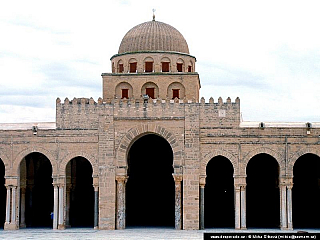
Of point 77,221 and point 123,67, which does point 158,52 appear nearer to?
point 123,67

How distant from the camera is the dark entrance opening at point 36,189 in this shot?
31.1 metres

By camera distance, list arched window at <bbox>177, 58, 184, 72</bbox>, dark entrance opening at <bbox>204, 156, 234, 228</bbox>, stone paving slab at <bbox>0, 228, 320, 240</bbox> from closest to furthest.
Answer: stone paving slab at <bbox>0, 228, 320, 240</bbox>
arched window at <bbox>177, 58, 184, 72</bbox>
dark entrance opening at <bbox>204, 156, 234, 228</bbox>

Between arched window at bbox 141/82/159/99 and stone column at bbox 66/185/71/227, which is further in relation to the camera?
arched window at bbox 141/82/159/99

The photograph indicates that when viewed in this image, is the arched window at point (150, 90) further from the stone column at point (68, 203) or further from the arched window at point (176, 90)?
the stone column at point (68, 203)

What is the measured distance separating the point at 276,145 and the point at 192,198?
4.70m

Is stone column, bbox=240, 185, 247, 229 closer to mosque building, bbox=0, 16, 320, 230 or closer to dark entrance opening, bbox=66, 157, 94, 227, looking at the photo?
mosque building, bbox=0, 16, 320, 230

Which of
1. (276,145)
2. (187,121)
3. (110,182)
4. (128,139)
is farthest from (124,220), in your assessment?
→ (276,145)

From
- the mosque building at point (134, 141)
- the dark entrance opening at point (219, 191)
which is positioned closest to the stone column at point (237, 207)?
the mosque building at point (134, 141)

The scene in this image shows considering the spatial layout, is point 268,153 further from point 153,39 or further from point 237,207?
point 153,39

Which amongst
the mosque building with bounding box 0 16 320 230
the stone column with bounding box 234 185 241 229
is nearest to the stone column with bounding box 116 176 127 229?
the mosque building with bounding box 0 16 320 230

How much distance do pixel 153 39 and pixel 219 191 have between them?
955cm

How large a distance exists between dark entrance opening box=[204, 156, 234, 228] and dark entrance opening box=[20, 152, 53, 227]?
9060mm

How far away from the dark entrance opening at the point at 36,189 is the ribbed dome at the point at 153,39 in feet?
25.6

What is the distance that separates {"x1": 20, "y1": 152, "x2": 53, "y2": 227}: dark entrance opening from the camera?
102 ft
